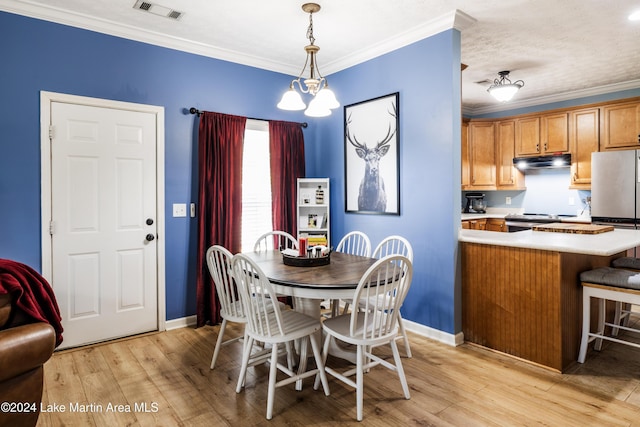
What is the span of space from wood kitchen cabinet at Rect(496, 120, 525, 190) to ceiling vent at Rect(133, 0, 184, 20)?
491 centimetres

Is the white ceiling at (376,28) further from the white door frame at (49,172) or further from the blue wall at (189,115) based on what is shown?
the white door frame at (49,172)

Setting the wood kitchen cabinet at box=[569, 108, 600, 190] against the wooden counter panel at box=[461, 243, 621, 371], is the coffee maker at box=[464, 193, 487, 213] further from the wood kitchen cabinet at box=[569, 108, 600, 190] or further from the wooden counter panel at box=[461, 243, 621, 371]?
the wooden counter panel at box=[461, 243, 621, 371]

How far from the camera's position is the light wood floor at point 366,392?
7.36 feet

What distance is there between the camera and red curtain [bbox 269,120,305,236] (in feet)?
14.5

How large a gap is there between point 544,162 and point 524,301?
338 centimetres

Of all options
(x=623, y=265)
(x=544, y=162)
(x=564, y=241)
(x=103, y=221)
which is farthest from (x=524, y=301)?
(x=103, y=221)

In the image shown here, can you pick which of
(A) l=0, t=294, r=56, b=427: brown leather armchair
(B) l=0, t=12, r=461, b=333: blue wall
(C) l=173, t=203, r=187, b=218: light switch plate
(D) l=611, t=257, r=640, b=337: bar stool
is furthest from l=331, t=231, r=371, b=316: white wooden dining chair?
(D) l=611, t=257, r=640, b=337: bar stool

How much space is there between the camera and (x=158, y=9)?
3.14 m

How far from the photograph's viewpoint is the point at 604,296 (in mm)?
2824

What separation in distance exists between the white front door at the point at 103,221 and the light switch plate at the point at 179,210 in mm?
192

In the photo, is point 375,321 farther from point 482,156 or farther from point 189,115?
point 482,156

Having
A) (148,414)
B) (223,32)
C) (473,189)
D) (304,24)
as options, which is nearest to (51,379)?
(148,414)

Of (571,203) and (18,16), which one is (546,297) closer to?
(571,203)

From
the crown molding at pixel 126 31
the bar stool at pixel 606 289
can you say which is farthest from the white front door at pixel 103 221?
the bar stool at pixel 606 289
